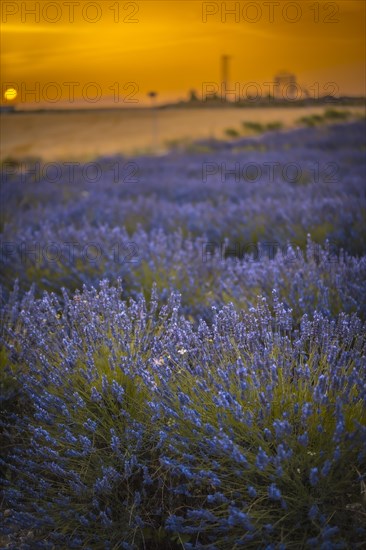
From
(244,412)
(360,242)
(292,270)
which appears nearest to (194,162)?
(360,242)

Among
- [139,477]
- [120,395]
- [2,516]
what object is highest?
[120,395]

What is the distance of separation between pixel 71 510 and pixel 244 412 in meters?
0.75

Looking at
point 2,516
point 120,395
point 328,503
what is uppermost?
point 120,395

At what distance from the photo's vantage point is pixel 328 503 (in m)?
1.87

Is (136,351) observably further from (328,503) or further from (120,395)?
(328,503)

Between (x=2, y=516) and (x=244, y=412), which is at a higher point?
(x=244, y=412)

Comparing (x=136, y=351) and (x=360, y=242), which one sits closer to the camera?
(x=136, y=351)

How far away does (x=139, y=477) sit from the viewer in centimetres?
226

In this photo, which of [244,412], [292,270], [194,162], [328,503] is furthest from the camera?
[194,162]

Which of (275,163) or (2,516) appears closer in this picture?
(2,516)

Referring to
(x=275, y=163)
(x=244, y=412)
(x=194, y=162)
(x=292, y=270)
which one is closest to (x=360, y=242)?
(x=292, y=270)

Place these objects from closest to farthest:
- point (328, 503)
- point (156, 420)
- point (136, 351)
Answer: point (328, 503), point (156, 420), point (136, 351)

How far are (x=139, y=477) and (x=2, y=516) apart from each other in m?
0.62

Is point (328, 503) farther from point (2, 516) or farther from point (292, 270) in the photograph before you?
point (292, 270)
